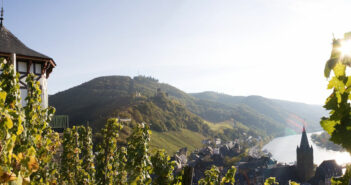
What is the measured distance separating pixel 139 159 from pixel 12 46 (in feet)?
55.7

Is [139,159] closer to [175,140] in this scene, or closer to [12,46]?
[12,46]

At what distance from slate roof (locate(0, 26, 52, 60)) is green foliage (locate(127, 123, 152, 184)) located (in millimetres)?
14672

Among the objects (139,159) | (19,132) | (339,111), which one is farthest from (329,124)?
(139,159)

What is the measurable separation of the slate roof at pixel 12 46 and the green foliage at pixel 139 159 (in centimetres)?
1467

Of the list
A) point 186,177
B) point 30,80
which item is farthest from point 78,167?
point 186,177

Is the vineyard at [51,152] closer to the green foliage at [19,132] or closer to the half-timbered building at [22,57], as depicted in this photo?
the green foliage at [19,132]

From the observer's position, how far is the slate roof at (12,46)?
67.4ft

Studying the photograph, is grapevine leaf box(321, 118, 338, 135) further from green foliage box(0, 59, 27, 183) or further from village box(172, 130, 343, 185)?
village box(172, 130, 343, 185)

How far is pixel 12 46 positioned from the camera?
21.2 meters

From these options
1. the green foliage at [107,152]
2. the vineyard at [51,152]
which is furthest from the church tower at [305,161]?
the green foliage at [107,152]

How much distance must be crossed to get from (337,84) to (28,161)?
382 cm

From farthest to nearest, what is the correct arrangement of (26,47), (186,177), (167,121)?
(167,121) → (26,47) → (186,177)

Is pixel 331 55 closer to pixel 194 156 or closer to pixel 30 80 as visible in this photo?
pixel 30 80

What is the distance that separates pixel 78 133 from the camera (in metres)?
17.5
